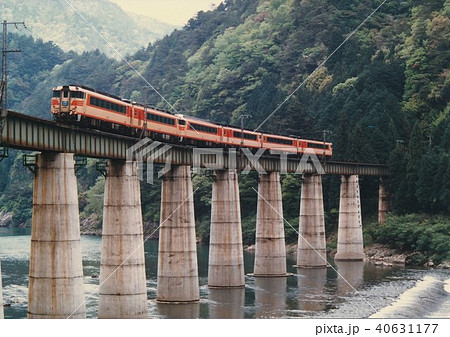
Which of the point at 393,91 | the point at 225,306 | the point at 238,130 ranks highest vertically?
the point at 393,91

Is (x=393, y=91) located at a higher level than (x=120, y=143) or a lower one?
higher

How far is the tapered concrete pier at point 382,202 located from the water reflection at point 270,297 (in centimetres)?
4489

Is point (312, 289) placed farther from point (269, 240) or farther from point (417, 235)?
point (417, 235)

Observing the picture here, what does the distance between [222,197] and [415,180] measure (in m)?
54.6

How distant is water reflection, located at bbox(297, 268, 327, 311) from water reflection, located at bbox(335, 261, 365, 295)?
1.75 m

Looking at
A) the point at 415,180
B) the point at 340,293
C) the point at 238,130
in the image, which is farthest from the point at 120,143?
the point at 415,180

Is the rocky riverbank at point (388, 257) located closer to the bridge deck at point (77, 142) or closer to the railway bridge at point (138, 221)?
the railway bridge at point (138, 221)

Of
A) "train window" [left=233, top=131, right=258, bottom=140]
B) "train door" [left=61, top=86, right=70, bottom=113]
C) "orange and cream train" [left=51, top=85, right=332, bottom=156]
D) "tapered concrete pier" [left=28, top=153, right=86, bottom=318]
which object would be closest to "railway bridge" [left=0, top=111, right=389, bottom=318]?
"tapered concrete pier" [left=28, top=153, right=86, bottom=318]

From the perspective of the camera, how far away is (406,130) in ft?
559

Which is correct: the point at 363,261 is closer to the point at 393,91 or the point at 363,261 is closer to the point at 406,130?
the point at 406,130

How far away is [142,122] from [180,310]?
15.9 meters

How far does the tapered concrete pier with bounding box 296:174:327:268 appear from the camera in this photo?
128 meters

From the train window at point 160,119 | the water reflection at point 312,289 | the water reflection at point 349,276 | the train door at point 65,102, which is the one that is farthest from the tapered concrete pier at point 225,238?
the train door at point 65,102

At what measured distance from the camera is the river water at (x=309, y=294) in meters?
85.5
